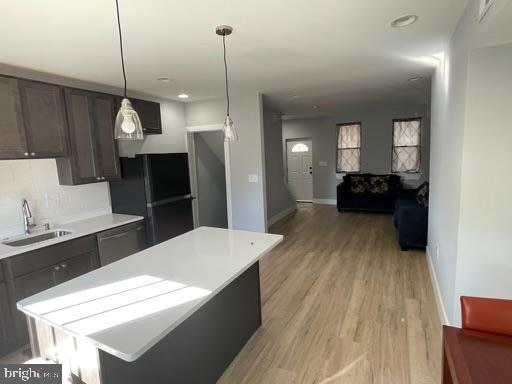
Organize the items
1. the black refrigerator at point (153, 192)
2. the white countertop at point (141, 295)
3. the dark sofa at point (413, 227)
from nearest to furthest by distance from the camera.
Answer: the white countertop at point (141, 295)
the black refrigerator at point (153, 192)
the dark sofa at point (413, 227)

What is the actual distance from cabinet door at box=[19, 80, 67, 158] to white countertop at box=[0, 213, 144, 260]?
78 centimetres

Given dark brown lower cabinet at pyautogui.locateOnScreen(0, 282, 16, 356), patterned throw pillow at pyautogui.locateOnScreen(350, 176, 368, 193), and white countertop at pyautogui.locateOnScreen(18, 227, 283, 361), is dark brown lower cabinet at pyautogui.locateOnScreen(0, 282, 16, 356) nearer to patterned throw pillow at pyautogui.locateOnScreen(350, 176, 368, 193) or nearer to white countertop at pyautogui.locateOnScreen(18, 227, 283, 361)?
white countertop at pyautogui.locateOnScreen(18, 227, 283, 361)

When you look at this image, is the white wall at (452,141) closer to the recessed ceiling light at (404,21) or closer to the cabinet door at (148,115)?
the recessed ceiling light at (404,21)

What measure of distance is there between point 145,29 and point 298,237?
4022 mm

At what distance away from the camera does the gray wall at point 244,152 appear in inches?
179

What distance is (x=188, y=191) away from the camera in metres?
4.07

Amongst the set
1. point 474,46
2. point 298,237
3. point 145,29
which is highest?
point 145,29

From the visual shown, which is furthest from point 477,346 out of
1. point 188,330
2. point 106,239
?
point 106,239

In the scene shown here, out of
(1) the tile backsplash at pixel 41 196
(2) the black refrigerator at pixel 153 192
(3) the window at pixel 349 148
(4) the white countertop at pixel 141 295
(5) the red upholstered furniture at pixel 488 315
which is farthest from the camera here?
(3) the window at pixel 349 148

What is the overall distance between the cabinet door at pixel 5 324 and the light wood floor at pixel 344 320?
181cm

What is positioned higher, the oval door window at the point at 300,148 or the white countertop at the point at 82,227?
the oval door window at the point at 300,148

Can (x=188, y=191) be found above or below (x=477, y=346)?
above

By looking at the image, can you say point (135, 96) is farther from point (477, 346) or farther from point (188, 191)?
point (477, 346)

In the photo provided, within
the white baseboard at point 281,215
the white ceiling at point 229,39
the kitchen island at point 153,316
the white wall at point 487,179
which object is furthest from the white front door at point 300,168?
the white wall at point 487,179
